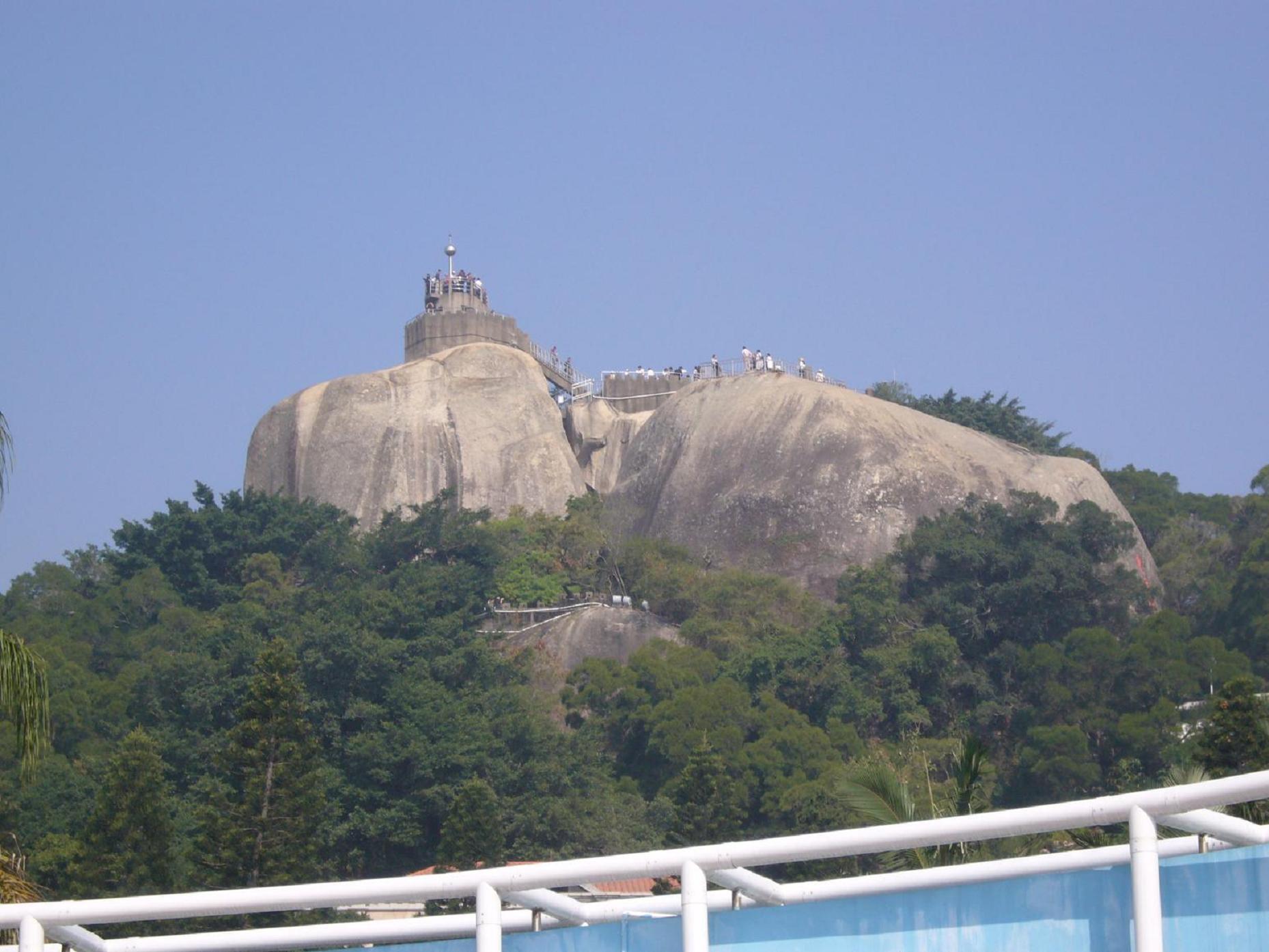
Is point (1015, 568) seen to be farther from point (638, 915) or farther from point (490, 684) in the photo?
point (638, 915)

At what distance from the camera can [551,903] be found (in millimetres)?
6684

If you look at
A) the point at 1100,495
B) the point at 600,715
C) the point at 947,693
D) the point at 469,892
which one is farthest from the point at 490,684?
the point at 469,892

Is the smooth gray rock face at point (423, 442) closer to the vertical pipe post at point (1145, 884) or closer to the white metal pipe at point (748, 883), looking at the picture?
the white metal pipe at point (748, 883)

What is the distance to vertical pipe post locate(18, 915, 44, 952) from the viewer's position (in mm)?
6970

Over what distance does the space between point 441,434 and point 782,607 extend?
14.0m

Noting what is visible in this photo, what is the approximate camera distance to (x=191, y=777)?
36062 millimetres

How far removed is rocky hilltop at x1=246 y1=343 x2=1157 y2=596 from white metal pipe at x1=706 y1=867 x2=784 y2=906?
44.7 metres

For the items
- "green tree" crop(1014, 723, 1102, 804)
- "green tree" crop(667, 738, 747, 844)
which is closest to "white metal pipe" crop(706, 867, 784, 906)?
"green tree" crop(667, 738, 747, 844)

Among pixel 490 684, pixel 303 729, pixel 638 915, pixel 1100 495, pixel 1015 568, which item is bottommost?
pixel 638 915

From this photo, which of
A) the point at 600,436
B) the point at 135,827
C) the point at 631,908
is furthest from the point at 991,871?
the point at 600,436

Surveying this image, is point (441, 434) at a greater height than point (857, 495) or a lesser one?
greater

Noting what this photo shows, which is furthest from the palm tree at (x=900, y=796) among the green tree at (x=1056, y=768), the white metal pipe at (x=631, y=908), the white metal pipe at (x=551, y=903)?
the green tree at (x=1056, y=768)

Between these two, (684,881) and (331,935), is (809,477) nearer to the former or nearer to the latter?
(331,935)

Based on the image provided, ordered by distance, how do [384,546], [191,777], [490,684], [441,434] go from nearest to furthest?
[191,777] < [490,684] < [384,546] < [441,434]
